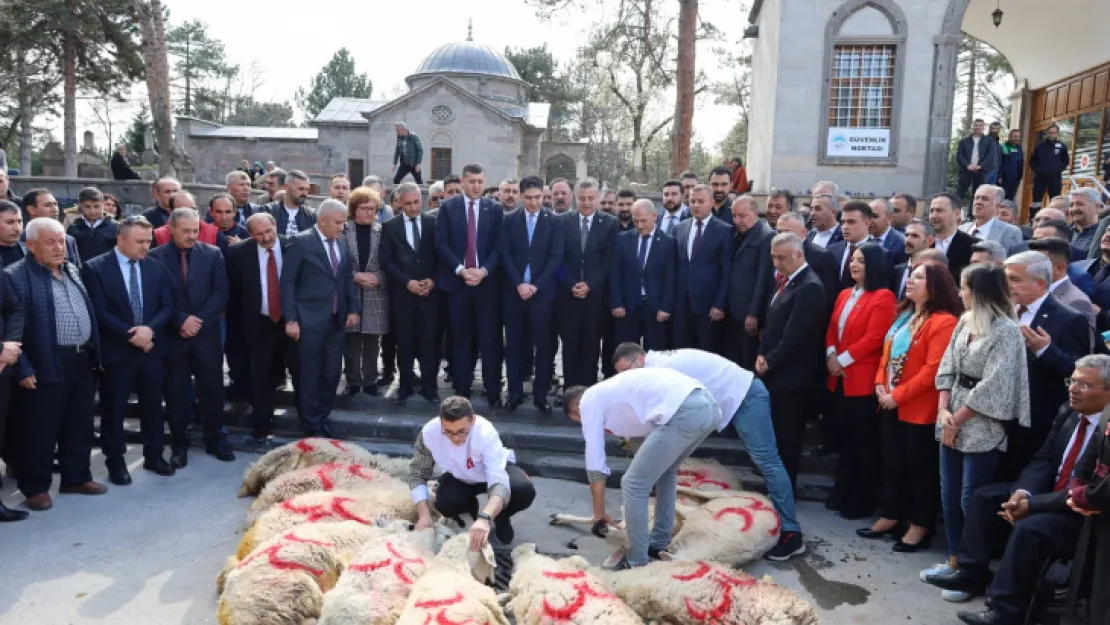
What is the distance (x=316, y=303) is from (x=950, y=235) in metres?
5.54

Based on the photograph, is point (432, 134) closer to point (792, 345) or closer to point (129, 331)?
point (129, 331)

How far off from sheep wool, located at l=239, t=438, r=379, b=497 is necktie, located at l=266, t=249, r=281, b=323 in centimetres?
148

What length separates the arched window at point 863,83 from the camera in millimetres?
14211

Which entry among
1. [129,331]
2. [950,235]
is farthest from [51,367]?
[950,235]

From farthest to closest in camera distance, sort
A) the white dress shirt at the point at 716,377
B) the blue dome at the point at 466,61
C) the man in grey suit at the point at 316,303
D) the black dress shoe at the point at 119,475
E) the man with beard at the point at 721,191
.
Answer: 1. the blue dome at the point at 466,61
2. the man with beard at the point at 721,191
3. the man in grey suit at the point at 316,303
4. the black dress shoe at the point at 119,475
5. the white dress shirt at the point at 716,377

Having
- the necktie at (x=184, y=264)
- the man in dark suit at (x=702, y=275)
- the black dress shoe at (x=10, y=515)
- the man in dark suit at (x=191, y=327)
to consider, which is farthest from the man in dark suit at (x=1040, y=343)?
the black dress shoe at (x=10, y=515)

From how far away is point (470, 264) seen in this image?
24.3ft

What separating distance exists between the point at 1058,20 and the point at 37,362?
61.8 ft

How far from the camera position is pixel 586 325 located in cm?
739

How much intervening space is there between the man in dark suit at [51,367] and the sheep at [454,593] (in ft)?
11.8

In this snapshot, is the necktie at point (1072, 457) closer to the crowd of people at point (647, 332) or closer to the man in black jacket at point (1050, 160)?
the crowd of people at point (647, 332)

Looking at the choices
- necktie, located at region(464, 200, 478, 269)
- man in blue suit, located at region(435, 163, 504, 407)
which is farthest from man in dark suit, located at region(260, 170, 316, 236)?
necktie, located at region(464, 200, 478, 269)

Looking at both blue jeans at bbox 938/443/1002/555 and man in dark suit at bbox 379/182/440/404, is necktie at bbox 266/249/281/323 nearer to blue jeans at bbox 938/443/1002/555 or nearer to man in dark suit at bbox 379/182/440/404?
man in dark suit at bbox 379/182/440/404

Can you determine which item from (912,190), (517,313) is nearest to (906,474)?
(517,313)
